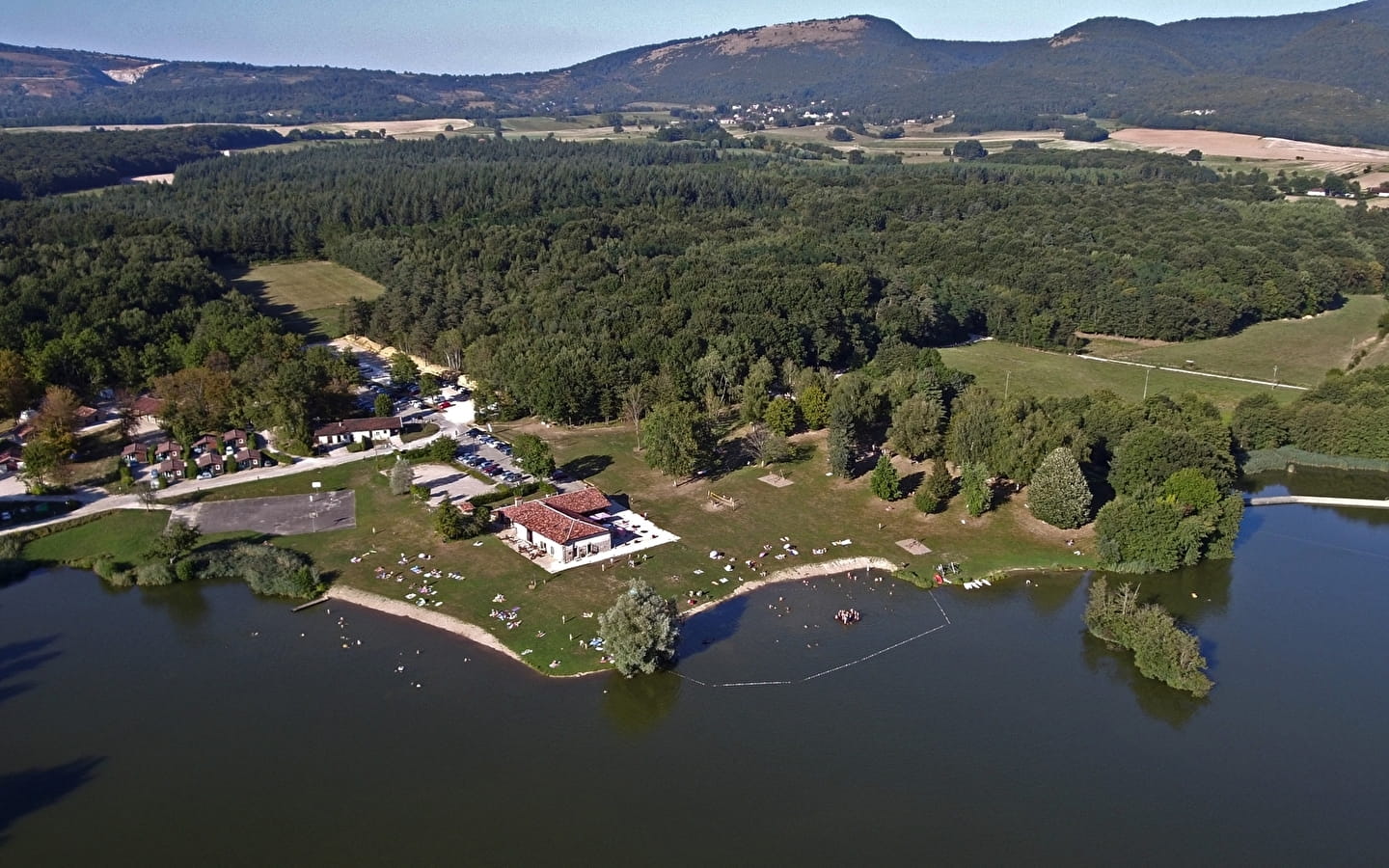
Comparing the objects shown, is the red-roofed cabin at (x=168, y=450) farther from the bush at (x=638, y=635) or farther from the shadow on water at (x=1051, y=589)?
the shadow on water at (x=1051, y=589)

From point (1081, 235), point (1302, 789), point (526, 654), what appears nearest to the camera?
point (1302, 789)

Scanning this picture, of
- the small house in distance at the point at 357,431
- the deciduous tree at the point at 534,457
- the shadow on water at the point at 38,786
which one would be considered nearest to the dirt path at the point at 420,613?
the shadow on water at the point at 38,786

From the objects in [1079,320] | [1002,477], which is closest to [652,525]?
[1002,477]

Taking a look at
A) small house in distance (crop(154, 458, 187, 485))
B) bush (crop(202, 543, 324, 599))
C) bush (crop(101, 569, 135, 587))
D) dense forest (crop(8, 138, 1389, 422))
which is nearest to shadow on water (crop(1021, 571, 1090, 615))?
dense forest (crop(8, 138, 1389, 422))

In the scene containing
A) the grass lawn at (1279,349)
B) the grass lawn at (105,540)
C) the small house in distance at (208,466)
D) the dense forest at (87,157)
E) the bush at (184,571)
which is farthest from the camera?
the dense forest at (87,157)

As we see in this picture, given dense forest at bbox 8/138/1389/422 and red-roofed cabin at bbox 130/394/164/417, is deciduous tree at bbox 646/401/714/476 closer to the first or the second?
dense forest at bbox 8/138/1389/422

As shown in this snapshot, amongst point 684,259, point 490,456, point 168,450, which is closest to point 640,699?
→ point 490,456

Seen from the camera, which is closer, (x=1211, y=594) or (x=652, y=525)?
(x=1211, y=594)

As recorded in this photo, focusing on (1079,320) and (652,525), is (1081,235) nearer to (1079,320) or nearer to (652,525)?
(1079,320)
